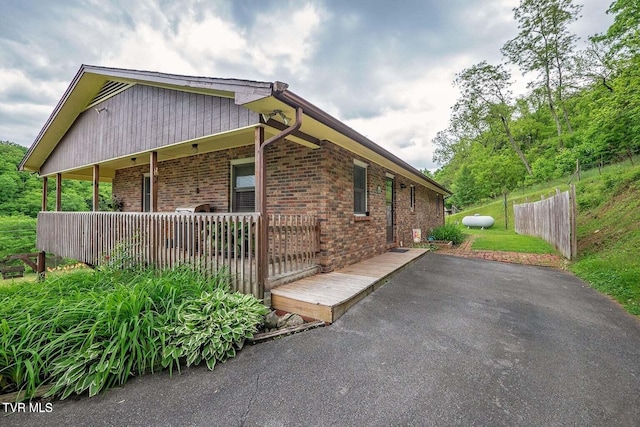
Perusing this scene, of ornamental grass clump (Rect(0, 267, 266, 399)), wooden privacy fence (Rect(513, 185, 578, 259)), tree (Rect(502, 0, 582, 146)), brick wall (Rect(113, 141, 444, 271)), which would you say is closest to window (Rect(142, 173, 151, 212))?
brick wall (Rect(113, 141, 444, 271))

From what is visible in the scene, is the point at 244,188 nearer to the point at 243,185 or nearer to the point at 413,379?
the point at 243,185

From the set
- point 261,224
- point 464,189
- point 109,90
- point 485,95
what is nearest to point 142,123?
point 109,90

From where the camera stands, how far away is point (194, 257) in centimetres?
401

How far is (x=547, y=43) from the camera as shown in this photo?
19.7 m

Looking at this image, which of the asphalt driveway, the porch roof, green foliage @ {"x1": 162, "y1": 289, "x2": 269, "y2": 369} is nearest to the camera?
the asphalt driveway

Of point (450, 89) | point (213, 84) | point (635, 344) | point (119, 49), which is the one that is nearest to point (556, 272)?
point (635, 344)

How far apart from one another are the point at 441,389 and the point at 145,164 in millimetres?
9377

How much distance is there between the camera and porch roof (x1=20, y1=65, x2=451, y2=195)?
3.44 m

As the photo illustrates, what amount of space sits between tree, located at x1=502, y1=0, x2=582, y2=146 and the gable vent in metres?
26.4

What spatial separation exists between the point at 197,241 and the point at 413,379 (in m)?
3.51

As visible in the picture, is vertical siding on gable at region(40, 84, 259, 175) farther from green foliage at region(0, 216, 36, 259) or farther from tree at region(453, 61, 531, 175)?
tree at region(453, 61, 531, 175)

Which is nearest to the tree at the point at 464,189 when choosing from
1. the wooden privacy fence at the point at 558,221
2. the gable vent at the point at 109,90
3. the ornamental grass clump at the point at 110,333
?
the wooden privacy fence at the point at 558,221

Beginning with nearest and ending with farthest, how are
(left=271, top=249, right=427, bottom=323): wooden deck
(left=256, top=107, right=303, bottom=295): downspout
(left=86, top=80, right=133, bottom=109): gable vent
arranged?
(left=271, top=249, right=427, bottom=323): wooden deck
(left=256, top=107, right=303, bottom=295): downspout
(left=86, top=80, right=133, bottom=109): gable vent

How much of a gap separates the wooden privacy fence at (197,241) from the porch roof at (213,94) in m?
1.47
